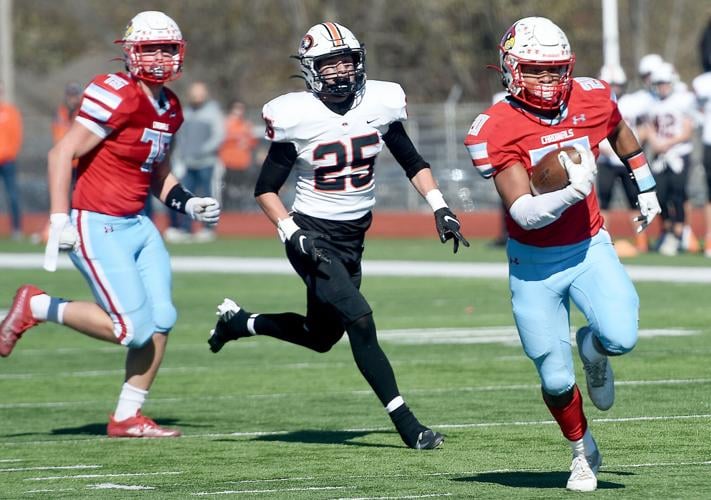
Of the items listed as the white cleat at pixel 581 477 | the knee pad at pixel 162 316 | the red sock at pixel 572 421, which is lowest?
the knee pad at pixel 162 316

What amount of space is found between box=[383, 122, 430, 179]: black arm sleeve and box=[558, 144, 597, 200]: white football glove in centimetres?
181

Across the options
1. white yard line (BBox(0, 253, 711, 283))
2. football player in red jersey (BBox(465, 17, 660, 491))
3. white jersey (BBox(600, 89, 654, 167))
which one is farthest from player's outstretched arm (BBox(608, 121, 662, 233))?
white jersey (BBox(600, 89, 654, 167))

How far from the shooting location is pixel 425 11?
114ft

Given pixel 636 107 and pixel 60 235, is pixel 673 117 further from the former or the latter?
pixel 60 235

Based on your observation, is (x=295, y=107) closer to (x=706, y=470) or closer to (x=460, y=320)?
(x=706, y=470)

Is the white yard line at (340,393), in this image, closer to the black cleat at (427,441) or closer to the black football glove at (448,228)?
the black cleat at (427,441)

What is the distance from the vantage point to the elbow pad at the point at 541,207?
5633 millimetres

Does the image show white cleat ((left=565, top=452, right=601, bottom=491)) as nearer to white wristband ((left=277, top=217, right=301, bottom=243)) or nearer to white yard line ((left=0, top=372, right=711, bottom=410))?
white wristband ((left=277, top=217, right=301, bottom=243))

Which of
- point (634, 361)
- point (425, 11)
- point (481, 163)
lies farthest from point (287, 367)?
point (425, 11)

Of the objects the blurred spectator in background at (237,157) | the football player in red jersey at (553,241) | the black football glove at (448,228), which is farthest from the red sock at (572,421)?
the blurred spectator in background at (237,157)

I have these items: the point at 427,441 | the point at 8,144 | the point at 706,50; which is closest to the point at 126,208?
the point at 427,441

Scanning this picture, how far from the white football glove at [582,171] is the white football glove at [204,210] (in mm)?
2478

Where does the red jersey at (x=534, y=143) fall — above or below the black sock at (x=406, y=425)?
above

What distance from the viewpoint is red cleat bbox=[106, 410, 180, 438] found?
7.73 meters
